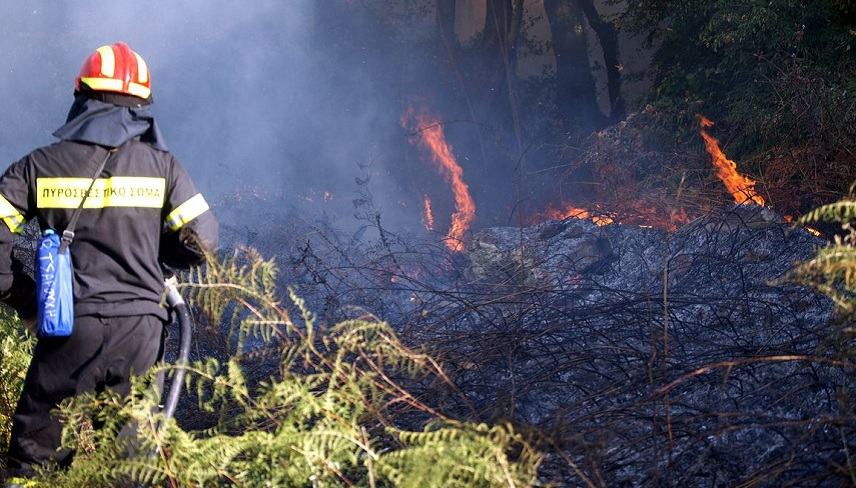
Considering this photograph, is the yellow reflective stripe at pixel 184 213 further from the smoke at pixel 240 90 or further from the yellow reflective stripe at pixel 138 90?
the smoke at pixel 240 90

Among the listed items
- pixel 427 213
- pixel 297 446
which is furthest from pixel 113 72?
pixel 427 213

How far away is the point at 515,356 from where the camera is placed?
15.8ft

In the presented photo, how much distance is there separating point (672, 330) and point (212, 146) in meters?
14.6

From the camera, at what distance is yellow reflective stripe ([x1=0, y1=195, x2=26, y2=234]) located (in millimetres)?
3455

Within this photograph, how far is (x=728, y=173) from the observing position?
29.5 ft

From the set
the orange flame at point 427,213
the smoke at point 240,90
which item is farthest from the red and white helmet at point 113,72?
the smoke at point 240,90

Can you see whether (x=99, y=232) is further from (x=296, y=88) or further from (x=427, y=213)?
(x=296, y=88)

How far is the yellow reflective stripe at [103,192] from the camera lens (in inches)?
139

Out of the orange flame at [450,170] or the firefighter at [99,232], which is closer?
the firefighter at [99,232]

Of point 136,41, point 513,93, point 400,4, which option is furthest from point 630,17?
point 136,41

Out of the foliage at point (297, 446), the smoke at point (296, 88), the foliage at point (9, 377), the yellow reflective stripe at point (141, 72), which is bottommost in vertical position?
the foliage at point (297, 446)

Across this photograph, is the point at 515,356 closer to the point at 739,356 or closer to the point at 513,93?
the point at 739,356

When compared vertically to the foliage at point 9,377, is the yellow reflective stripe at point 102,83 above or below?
above

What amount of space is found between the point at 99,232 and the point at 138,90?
0.65 metres
